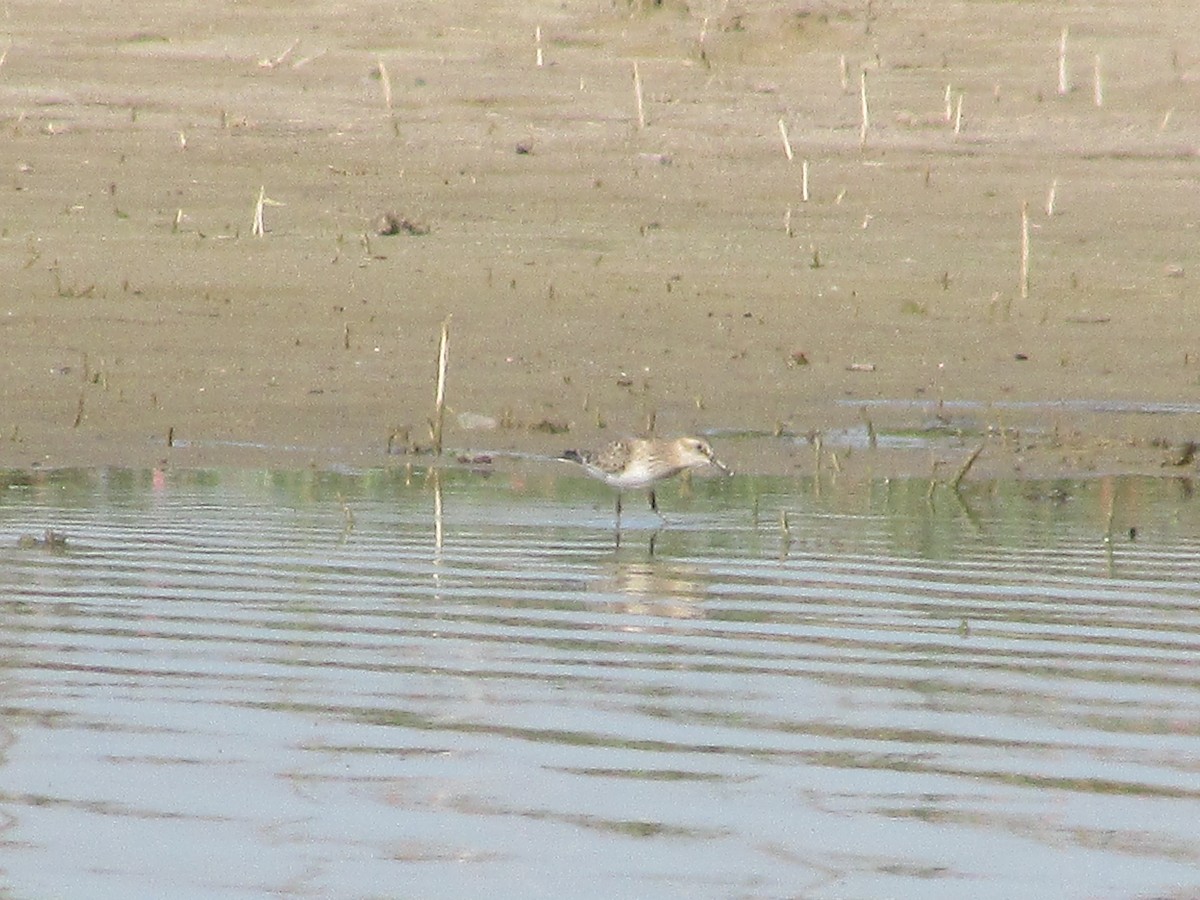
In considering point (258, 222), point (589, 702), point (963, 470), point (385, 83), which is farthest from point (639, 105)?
point (589, 702)

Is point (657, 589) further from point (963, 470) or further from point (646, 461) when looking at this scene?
point (963, 470)

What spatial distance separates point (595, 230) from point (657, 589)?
31.2 ft

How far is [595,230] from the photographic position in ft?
61.0

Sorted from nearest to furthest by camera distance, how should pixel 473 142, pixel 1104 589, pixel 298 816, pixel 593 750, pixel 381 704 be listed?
pixel 298 816 < pixel 593 750 < pixel 381 704 < pixel 1104 589 < pixel 473 142

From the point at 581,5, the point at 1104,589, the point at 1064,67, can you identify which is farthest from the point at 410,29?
the point at 1104,589

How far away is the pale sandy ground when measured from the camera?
1422 centimetres

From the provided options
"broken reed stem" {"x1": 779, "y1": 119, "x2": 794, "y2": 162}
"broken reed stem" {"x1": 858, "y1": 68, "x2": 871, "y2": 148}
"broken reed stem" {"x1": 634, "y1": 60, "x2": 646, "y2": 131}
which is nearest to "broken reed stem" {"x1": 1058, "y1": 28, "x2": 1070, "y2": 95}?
"broken reed stem" {"x1": 858, "y1": 68, "x2": 871, "y2": 148}

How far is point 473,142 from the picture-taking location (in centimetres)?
2138

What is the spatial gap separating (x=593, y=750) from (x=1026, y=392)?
29.0 feet

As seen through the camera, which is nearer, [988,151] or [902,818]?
[902,818]

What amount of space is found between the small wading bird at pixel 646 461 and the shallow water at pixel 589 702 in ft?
1.16

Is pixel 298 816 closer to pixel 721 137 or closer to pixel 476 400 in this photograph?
pixel 476 400

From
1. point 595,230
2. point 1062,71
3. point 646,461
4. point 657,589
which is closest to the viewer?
point 657,589

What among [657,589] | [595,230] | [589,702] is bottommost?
[589,702]
